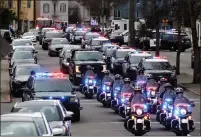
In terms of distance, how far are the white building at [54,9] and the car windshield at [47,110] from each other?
125 m

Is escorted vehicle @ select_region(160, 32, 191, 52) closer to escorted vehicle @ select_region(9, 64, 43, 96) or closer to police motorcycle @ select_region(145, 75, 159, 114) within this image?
escorted vehicle @ select_region(9, 64, 43, 96)

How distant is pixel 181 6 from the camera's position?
37.0 metres

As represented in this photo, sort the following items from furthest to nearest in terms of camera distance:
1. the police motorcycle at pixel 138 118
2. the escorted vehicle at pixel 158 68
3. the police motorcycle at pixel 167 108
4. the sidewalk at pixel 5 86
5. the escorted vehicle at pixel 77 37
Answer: the escorted vehicle at pixel 77 37, the escorted vehicle at pixel 158 68, the sidewalk at pixel 5 86, the police motorcycle at pixel 167 108, the police motorcycle at pixel 138 118

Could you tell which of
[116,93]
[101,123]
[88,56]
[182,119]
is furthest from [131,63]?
[182,119]

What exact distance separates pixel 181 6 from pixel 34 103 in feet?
72.0

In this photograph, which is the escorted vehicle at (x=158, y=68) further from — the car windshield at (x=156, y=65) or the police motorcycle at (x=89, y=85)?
the police motorcycle at (x=89, y=85)

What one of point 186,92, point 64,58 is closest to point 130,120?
point 186,92

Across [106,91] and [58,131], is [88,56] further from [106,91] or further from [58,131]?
[58,131]

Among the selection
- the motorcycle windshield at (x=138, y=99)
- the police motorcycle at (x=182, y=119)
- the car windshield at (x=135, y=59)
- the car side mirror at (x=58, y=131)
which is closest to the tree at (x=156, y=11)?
the car windshield at (x=135, y=59)

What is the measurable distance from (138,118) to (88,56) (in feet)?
57.2

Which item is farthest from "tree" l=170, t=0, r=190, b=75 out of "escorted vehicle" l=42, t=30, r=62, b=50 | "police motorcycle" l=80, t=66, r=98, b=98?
"escorted vehicle" l=42, t=30, r=62, b=50

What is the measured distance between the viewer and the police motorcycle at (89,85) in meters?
27.5

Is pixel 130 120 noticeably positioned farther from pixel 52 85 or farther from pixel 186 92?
pixel 186 92

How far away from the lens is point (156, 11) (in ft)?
143
